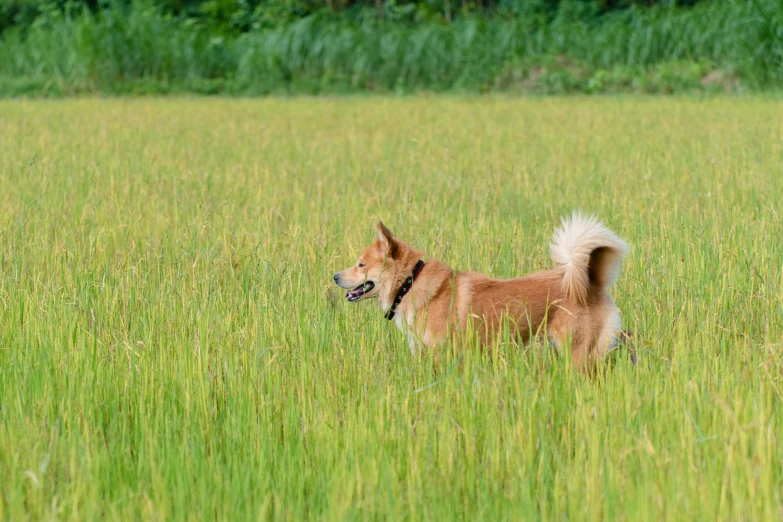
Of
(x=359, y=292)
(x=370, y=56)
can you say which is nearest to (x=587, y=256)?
(x=359, y=292)

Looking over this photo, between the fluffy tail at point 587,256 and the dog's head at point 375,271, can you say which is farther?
the dog's head at point 375,271

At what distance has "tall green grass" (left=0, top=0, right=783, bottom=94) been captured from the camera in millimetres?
19797

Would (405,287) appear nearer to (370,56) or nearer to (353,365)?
(353,365)

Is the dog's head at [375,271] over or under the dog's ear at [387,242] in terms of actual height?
under

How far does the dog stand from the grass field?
125mm

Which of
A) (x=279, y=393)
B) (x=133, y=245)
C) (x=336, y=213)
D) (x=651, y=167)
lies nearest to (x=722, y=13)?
(x=651, y=167)

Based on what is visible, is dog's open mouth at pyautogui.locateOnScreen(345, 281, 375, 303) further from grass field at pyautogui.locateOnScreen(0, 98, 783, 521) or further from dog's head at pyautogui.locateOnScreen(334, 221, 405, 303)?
grass field at pyautogui.locateOnScreen(0, 98, 783, 521)

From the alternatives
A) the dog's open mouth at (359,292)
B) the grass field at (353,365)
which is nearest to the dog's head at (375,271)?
the dog's open mouth at (359,292)

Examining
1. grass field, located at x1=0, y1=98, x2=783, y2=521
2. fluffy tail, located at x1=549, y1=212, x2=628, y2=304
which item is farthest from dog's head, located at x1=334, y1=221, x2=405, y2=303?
fluffy tail, located at x1=549, y1=212, x2=628, y2=304

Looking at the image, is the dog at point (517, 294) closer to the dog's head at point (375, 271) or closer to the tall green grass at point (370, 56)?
the dog's head at point (375, 271)

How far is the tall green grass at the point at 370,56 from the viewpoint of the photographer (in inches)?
779

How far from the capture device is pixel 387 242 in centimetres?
424

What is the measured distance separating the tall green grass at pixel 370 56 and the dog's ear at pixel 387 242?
51.2ft

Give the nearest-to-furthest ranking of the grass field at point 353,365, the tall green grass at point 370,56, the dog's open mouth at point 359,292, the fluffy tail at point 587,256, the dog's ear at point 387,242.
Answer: the grass field at point 353,365, the fluffy tail at point 587,256, the dog's ear at point 387,242, the dog's open mouth at point 359,292, the tall green grass at point 370,56
